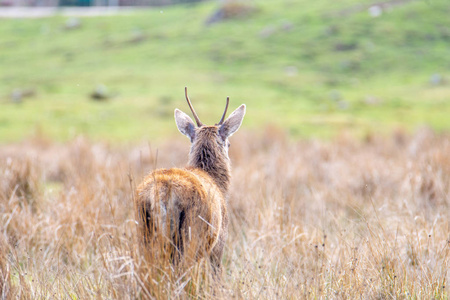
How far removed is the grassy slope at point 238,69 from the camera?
1958cm

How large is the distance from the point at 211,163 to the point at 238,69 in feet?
87.5

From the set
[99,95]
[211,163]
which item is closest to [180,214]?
[211,163]

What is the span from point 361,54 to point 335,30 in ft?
14.1

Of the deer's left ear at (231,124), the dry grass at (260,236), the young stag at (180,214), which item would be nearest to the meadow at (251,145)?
the dry grass at (260,236)

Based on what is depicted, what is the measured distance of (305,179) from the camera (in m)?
9.03

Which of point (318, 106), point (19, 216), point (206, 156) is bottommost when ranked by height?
point (318, 106)

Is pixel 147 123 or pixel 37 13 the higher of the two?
pixel 37 13

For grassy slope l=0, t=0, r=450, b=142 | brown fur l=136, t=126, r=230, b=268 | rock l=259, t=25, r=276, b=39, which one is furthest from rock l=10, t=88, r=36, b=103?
brown fur l=136, t=126, r=230, b=268

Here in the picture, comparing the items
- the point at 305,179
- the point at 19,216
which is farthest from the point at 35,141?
the point at 19,216

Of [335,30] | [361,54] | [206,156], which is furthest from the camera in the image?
[335,30]

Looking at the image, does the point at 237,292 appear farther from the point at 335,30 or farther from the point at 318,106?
the point at 335,30

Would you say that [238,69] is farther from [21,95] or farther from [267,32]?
[21,95]

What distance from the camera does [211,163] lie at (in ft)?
15.0

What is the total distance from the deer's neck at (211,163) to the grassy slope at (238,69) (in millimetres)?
11095
